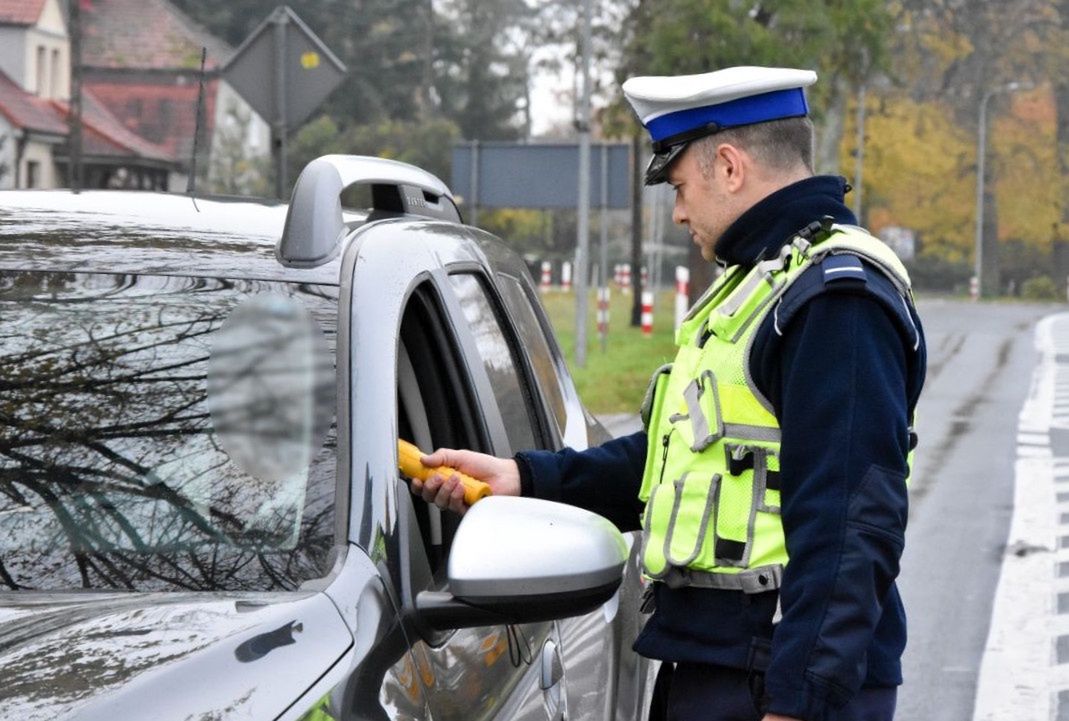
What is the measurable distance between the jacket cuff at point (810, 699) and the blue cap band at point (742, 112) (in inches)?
33.8

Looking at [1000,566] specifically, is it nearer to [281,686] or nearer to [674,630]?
[674,630]

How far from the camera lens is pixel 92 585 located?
2643 mm

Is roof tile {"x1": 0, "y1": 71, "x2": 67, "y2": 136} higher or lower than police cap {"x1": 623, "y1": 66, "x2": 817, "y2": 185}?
higher

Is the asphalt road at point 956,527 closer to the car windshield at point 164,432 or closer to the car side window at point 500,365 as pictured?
the car side window at point 500,365

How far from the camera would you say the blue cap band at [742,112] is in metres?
3.08

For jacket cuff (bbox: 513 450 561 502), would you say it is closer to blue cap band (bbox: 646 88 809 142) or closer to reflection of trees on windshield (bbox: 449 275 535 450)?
reflection of trees on windshield (bbox: 449 275 535 450)

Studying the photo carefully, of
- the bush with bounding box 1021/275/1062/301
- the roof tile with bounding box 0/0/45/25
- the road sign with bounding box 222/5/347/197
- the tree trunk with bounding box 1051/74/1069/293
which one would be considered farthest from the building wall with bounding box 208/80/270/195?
the road sign with bounding box 222/5/347/197

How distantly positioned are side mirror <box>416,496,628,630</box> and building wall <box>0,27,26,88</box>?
169ft

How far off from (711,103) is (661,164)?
13 centimetres

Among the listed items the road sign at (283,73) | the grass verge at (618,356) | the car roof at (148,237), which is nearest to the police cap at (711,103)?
the car roof at (148,237)

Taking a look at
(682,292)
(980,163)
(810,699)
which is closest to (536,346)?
(810,699)

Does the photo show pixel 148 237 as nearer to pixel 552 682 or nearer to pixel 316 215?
pixel 316 215

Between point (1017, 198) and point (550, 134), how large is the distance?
35133mm

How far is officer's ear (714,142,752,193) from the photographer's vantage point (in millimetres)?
3082
